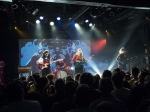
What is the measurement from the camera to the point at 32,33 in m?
12.3

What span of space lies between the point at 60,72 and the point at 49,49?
2.31 m

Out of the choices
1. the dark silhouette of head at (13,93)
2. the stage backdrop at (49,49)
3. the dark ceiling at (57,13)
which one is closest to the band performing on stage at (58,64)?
the stage backdrop at (49,49)

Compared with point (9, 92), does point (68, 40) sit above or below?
above

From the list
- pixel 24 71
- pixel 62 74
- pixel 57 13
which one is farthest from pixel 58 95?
pixel 57 13

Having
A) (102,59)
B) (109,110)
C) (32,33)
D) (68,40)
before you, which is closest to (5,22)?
(32,33)

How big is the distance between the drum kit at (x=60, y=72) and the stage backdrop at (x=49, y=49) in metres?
0.16

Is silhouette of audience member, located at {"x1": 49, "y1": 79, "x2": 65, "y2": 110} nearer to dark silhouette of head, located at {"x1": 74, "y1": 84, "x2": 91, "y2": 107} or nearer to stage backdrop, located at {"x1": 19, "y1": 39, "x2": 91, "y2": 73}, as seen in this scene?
dark silhouette of head, located at {"x1": 74, "y1": 84, "x2": 91, "y2": 107}

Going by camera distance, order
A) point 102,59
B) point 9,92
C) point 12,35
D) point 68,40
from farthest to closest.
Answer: point 102,59
point 68,40
point 12,35
point 9,92

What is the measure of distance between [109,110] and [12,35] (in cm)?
1117

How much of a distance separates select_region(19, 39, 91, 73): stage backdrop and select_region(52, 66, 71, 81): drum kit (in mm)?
164

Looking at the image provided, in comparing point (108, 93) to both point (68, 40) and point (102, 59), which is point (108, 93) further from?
point (102, 59)

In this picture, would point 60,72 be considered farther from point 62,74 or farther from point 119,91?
point 119,91

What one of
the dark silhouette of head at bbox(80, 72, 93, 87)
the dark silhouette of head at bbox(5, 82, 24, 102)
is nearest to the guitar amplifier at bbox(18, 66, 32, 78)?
the dark silhouette of head at bbox(80, 72, 93, 87)

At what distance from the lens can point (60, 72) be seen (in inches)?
417
